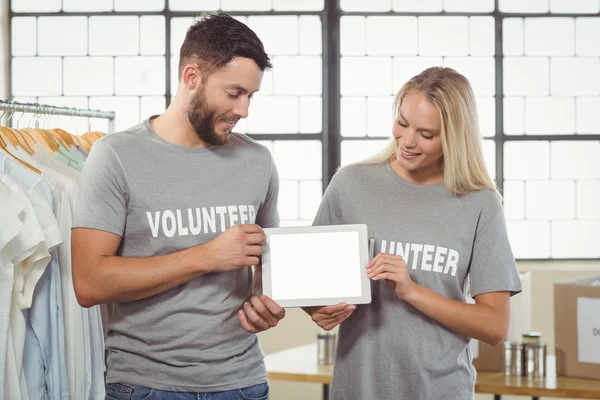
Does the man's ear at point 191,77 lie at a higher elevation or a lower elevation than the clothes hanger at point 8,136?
higher

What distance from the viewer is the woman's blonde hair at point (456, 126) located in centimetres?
200

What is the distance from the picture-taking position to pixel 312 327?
4.92m

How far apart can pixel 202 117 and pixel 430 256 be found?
64 cm

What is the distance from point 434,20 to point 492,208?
10.7 ft

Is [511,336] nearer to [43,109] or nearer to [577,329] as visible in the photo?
[577,329]

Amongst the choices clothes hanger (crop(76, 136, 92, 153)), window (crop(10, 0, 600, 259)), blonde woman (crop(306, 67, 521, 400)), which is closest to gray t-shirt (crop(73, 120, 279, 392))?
blonde woman (crop(306, 67, 521, 400))

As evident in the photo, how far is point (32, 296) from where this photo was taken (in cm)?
255

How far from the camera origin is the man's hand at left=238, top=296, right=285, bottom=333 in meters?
1.80

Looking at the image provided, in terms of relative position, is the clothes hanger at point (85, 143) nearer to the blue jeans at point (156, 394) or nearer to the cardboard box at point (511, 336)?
the blue jeans at point (156, 394)

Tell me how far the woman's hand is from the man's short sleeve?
0.57 meters

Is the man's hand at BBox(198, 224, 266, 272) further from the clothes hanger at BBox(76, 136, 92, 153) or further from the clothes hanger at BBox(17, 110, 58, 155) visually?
the clothes hanger at BBox(76, 136, 92, 153)

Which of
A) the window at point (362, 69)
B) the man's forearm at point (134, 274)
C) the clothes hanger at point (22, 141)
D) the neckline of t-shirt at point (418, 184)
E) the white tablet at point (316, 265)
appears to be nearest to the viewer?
the man's forearm at point (134, 274)

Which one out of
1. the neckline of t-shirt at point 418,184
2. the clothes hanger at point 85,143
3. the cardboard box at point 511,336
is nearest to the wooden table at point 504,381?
the cardboard box at point 511,336

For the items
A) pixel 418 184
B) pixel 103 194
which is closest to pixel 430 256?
pixel 418 184
